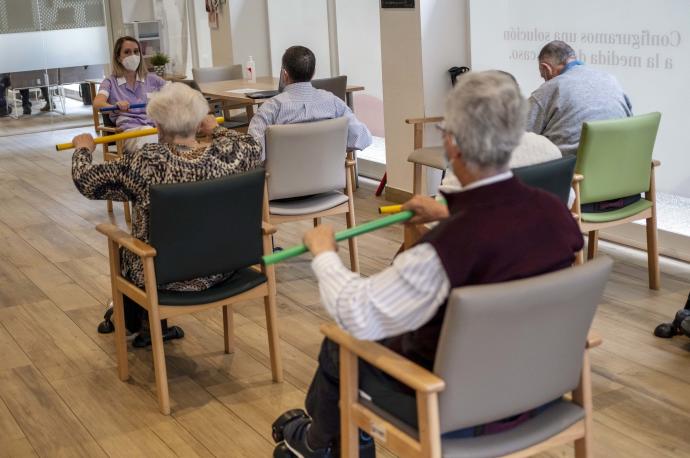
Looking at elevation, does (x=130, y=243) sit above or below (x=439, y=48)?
below

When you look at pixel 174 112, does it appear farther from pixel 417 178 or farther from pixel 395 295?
pixel 417 178

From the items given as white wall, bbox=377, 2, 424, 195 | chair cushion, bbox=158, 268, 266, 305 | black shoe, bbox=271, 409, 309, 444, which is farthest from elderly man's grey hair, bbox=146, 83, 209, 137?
white wall, bbox=377, 2, 424, 195

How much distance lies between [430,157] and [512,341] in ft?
11.2

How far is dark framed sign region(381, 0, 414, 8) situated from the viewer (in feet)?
20.5

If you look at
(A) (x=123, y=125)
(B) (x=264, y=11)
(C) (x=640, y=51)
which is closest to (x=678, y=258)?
(C) (x=640, y=51)

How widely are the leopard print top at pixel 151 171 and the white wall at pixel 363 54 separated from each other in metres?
3.91

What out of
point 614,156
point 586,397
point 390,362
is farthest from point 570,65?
point 390,362

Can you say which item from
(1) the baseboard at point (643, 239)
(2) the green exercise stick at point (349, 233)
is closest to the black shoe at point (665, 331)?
(1) the baseboard at point (643, 239)

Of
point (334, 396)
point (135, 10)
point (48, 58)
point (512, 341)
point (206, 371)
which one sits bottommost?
point (206, 371)

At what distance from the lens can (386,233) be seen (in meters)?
5.99

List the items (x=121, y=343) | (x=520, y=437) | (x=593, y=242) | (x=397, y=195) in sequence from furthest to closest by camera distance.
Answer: (x=397, y=195) < (x=593, y=242) < (x=121, y=343) < (x=520, y=437)

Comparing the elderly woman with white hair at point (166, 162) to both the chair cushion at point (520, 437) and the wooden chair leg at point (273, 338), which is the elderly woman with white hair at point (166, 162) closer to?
the wooden chair leg at point (273, 338)

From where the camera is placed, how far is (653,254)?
15.1 feet

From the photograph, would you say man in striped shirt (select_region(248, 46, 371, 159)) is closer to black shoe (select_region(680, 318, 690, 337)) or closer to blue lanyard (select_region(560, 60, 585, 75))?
blue lanyard (select_region(560, 60, 585, 75))
